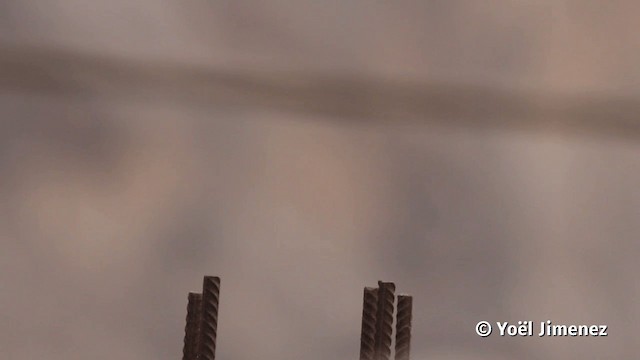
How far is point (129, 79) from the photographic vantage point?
2.57 ft

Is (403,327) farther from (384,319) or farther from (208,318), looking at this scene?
(208,318)

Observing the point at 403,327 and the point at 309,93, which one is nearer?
the point at 403,327

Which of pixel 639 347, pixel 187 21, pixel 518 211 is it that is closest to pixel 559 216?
pixel 518 211

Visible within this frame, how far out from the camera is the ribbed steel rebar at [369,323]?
23.5 inches

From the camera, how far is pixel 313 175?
84 cm

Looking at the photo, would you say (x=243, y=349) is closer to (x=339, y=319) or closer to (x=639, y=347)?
(x=339, y=319)

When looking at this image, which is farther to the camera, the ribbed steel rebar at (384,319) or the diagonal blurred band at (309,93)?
the diagonal blurred band at (309,93)

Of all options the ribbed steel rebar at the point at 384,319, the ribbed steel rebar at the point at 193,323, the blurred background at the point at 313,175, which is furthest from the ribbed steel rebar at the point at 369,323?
the blurred background at the point at 313,175

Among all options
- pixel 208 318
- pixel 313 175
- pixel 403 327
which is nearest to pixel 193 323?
pixel 208 318

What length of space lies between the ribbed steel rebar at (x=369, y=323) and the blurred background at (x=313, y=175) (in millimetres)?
221

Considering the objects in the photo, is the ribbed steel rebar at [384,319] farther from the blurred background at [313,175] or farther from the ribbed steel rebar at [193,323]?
the blurred background at [313,175]

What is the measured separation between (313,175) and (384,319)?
0.85 feet

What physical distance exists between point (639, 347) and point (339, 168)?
342 millimetres

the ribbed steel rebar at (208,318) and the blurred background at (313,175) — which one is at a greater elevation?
the blurred background at (313,175)
